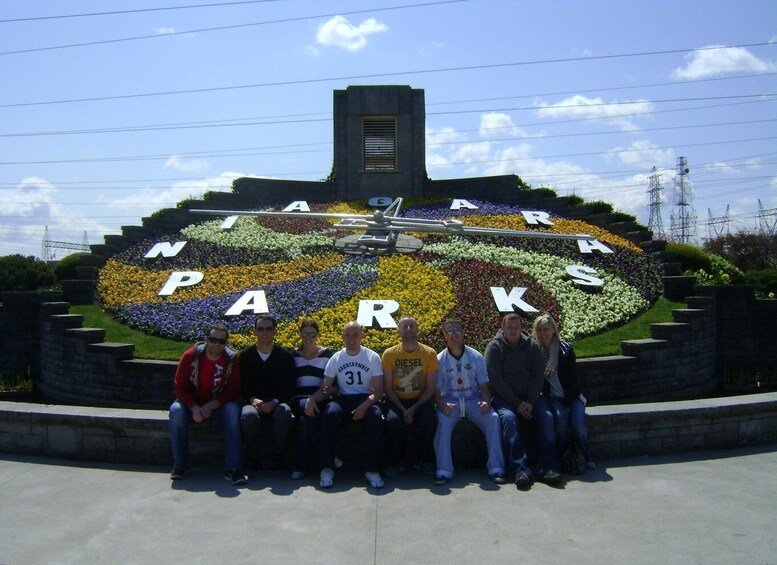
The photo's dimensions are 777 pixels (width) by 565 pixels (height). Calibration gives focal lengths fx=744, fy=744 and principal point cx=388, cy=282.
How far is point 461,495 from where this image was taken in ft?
18.6

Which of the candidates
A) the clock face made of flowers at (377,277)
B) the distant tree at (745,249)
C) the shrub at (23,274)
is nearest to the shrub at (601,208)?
the clock face made of flowers at (377,277)

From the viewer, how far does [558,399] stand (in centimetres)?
668

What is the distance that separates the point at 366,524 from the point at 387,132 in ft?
51.8

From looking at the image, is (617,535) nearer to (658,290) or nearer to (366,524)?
(366,524)

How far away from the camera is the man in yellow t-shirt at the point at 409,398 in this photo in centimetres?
642

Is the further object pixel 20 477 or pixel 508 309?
pixel 508 309

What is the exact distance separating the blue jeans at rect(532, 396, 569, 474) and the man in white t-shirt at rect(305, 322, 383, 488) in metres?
1.35

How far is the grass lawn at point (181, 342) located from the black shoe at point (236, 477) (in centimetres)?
355

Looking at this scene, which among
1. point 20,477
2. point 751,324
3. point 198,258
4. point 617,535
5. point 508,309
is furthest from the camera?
point 198,258

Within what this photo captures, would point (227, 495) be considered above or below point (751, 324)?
below

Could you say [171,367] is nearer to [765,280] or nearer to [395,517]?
[395,517]

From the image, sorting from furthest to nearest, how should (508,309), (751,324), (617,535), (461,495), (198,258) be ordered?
(198,258) → (751,324) → (508,309) → (461,495) → (617,535)

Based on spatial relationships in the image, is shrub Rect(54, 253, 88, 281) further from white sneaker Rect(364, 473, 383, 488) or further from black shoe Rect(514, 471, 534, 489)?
black shoe Rect(514, 471, 534, 489)

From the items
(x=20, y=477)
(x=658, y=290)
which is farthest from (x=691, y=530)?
(x=658, y=290)
